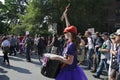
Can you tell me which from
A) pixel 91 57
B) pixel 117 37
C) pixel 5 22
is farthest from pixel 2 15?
pixel 117 37

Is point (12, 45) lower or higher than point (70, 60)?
higher

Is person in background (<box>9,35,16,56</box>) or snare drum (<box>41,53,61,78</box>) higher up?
person in background (<box>9,35,16,56</box>)

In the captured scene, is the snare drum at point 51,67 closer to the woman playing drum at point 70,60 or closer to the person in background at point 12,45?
the woman playing drum at point 70,60

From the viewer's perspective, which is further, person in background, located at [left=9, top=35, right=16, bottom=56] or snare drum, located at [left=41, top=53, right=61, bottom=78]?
person in background, located at [left=9, top=35, right=16, bottom=56]

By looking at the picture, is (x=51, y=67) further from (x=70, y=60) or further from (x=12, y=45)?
(x=12, y=45)

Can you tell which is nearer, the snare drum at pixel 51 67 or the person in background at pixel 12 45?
the snare drum at pixel 51 67

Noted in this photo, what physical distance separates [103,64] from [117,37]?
5.08 m

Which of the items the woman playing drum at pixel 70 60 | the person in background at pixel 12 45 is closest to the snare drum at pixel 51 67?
the woman playing drum at pixel 70 60

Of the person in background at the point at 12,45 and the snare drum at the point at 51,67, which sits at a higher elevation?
the person in background at the point at 12,45

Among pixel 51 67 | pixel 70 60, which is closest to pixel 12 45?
pixel 51 67

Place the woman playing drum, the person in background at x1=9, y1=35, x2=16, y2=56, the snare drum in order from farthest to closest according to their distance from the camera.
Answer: the person in background at x1=9, y1=35, x2=16, y2=56, the snare drum, the woman playing drum

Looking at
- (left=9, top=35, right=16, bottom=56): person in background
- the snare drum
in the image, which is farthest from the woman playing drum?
(left=9, top=35, right=16, bottom=56): person in background

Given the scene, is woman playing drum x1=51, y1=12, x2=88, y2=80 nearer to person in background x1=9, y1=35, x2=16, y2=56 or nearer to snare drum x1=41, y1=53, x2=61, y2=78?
snare drum x1=41, y1=53, x2=61, y2=78

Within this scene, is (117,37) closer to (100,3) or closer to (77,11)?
(77,11)
